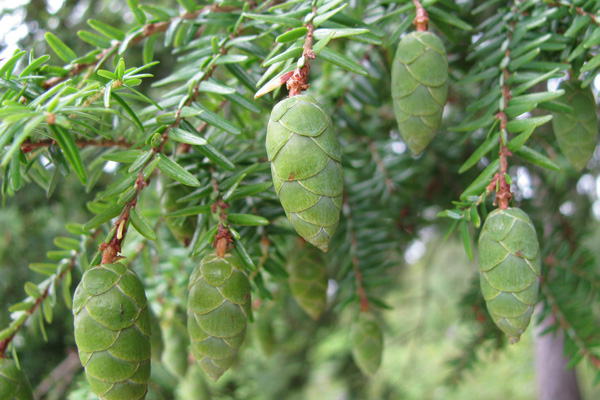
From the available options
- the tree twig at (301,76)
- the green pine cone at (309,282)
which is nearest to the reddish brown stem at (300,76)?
the tree twig at (301,76)

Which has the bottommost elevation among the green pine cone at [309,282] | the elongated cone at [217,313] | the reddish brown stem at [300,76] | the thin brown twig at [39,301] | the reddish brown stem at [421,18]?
the green pine cone at [309,282]

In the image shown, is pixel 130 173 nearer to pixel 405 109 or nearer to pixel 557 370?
pixel 405 109

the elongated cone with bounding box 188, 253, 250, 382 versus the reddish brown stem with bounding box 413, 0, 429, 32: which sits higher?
the reddish brown stem with bounding box 413, 0, 429, 32

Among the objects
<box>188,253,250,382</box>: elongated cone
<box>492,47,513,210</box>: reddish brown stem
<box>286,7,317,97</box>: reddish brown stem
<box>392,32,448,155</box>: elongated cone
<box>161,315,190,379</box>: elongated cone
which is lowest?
<box>161,315,190,379</box>: elongated cone

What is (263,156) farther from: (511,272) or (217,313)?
Result: (511,272)

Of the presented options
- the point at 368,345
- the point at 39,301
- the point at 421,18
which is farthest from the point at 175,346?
the point at 421,18

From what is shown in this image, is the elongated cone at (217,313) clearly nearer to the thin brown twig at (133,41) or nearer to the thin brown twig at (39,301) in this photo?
the thin brown twig at (39,301)

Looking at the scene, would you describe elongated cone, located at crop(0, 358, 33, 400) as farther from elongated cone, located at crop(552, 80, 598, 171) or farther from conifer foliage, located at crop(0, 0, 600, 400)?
elongated cone, located at crop(552, 80, 598, 171)

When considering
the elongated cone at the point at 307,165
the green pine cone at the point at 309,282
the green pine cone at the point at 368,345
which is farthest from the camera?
the green pine cone at the point at 368,345

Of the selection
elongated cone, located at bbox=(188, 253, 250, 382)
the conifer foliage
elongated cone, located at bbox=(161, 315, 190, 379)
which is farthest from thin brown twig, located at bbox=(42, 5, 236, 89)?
elongated cone, located at bbox=(161, 315, 190, 379)
